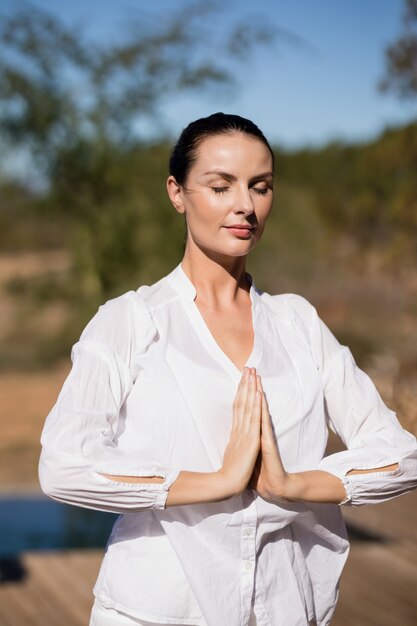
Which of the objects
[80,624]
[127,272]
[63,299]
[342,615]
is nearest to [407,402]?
[342,615]

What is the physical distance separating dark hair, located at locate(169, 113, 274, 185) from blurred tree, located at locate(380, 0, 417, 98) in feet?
16.5

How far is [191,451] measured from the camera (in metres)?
1.19

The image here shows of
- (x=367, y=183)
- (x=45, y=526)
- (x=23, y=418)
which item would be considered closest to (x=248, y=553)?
(x=45, y=526)

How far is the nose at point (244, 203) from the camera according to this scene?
1.24 metres

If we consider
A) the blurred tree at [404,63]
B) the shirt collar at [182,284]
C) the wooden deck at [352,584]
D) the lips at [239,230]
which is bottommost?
the wooden deck at [352,584]

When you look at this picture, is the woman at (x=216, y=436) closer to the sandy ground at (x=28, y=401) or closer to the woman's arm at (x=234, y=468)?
the woman's arm at (x=234, y=468)

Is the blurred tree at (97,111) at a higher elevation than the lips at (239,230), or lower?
higher

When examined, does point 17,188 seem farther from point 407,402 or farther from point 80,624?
point 407,402

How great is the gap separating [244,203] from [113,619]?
547 millimetres

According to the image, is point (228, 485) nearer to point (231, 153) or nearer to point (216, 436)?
point (216, 436)

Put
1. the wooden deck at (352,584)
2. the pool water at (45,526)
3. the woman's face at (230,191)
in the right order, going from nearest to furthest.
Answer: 1. the woman's face at (230,191)
2. the wooden deck at (352,584)
3. the pool water at (45,526)

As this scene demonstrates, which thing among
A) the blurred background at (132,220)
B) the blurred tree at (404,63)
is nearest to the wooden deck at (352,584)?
the blurred background at (132,220)

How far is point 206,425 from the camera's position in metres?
1.20

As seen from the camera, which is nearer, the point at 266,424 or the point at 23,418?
the point at 266,424
